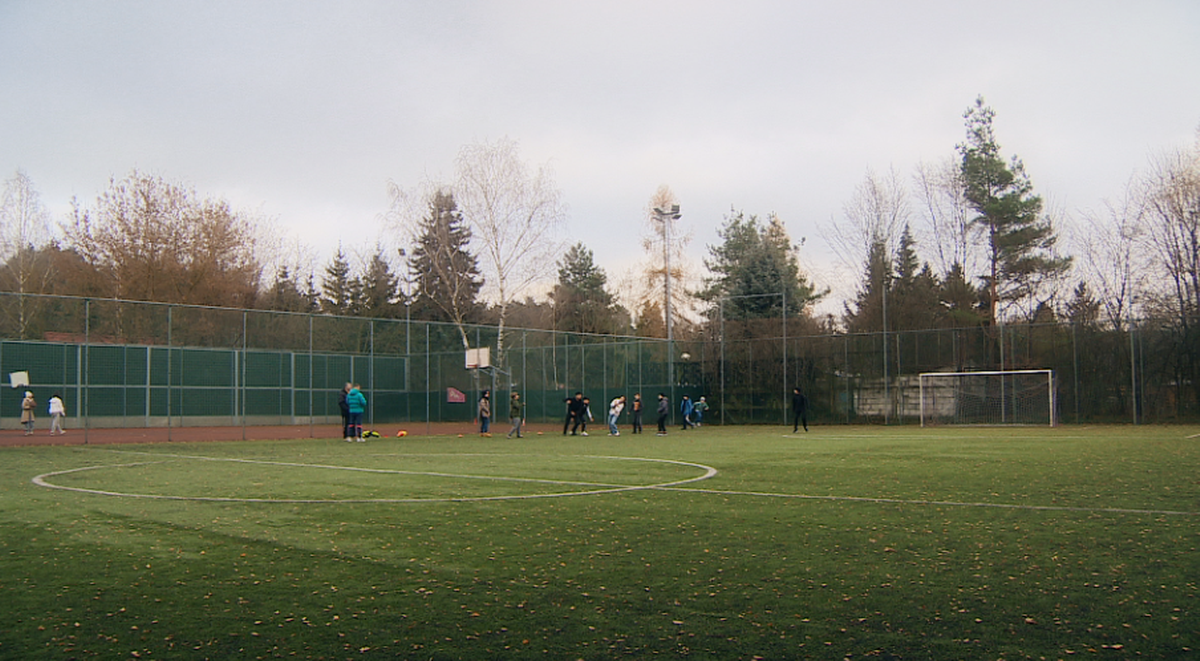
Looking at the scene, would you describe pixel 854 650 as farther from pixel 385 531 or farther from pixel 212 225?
pixel 212 225

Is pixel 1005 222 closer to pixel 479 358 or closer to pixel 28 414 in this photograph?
pixel 479 358

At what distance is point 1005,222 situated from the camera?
43.8 meters

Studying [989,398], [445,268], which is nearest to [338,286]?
[445,268]

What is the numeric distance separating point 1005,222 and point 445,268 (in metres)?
26.7

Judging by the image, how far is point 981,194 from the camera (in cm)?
4434

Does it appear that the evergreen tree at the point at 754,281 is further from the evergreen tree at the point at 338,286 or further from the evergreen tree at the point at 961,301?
the evergreen tree at the point at 338,286

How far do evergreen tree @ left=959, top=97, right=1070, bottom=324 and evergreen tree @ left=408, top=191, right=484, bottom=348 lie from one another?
24131mm

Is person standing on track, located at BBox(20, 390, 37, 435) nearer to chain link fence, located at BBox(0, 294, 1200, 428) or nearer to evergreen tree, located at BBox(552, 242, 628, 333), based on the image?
chain link fence, located at BBox(0, 294, 1200, 428)

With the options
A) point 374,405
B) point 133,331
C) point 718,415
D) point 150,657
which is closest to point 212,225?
point 133,331

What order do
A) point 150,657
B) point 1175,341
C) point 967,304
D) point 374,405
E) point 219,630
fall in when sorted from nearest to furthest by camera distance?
point 150,657, point 219,630, point 374,405, point 1175,341, point 967,304

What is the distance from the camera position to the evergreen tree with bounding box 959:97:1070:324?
140 feet

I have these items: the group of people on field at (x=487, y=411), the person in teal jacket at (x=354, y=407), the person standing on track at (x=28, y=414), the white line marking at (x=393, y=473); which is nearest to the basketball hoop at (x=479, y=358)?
the group of people on field at (x=487, y=411)

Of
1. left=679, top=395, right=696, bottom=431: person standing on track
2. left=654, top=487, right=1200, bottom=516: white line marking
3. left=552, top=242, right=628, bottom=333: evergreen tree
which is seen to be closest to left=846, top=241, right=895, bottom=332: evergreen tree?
left=679, top=395, right=696, bottom=431: person standing on track

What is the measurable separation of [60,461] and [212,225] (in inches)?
1016
